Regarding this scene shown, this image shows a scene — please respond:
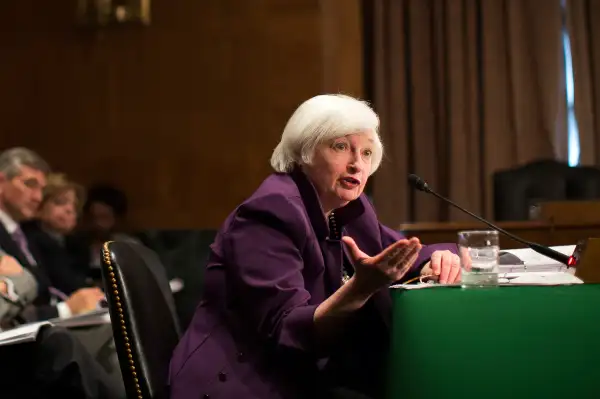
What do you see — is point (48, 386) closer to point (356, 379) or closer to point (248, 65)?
point (356, 379)

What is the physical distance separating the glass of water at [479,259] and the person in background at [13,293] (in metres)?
1.55

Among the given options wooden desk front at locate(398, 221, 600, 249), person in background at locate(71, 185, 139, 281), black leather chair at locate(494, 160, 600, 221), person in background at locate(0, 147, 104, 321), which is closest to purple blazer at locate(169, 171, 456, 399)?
wooden desk front at locate(398, 221, 600, 249)

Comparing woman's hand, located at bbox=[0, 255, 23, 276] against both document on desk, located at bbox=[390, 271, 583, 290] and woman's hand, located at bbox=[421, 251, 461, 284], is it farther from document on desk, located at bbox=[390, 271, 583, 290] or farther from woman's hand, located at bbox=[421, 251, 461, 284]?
document on desk, located at bbox=[390, 271, 583, 290]

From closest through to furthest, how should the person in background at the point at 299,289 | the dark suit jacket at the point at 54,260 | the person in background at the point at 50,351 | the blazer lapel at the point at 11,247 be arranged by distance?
the person in background at the point at 299,289 → the person in background at the point at 50,351 → the blazer lapel at the point at 11,247 → the dark suit jacket at the point at 54,260

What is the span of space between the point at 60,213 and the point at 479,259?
2.92 meters

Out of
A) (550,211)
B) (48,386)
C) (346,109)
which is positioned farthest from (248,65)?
(346,109)

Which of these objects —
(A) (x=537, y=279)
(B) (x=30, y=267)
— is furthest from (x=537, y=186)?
(A) (x=537, y=279)

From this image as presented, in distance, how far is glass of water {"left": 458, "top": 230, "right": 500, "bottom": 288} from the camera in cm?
131

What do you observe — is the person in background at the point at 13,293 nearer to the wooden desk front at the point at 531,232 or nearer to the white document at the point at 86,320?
the white document at the point at 86,320

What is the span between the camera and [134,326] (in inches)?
61.9

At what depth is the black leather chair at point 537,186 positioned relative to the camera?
3.85 m

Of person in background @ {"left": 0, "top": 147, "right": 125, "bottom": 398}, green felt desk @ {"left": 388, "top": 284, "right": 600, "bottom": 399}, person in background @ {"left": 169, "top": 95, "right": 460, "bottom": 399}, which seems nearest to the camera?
green felt desk @ {"left": 388, "top": 284, "right": 600, "bottom": 399}

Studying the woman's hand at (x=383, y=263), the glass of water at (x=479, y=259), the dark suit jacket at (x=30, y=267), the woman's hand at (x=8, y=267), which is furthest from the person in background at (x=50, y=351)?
the glass of water at (x=479, y=259)

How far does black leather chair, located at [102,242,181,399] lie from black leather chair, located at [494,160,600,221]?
8.33 feet
